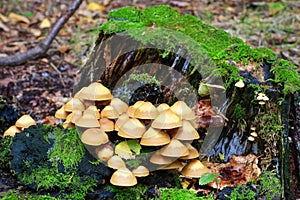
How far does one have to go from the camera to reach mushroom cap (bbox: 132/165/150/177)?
9.85 feet

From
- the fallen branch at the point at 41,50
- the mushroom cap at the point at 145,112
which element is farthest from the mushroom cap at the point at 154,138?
the fallen branch at the point at 41,50

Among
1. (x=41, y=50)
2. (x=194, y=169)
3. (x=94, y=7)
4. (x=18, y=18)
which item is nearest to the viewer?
(x=194, y=169)

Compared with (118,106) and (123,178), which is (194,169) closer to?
(123,178)

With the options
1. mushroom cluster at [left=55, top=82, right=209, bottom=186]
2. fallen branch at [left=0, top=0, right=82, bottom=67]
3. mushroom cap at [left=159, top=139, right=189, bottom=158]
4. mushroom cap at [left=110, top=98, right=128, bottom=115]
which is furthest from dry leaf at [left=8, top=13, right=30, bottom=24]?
mushroom cap at [left=159, top=139, right=189, bottom=158]

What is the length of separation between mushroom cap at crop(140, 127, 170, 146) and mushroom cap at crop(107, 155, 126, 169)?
22 centimetres

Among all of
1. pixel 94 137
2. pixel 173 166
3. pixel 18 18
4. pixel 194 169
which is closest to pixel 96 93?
pixel 94 137

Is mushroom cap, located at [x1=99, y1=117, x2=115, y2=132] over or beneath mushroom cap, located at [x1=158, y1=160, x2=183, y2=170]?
over

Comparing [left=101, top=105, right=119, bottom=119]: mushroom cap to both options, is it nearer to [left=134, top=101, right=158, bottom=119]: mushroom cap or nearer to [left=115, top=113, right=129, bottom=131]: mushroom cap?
[left=115, top=113, right=129, bottom=131]: mushroom cap

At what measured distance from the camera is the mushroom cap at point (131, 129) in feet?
9.85

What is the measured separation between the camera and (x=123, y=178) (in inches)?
115

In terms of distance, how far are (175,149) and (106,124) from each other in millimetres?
616

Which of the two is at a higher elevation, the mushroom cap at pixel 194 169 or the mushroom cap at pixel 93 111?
the mushroom cap at pixel 93 111

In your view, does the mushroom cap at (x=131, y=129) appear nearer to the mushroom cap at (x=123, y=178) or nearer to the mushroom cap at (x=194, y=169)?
the mushroom cap at (x=123, y=178)

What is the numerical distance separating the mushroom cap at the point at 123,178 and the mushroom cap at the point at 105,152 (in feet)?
0.63
